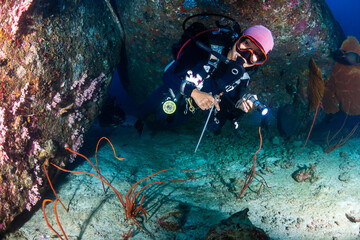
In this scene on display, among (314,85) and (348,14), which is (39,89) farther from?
(348,14)

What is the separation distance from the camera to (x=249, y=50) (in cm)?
315

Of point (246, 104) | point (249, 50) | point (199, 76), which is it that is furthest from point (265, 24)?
point (246, 104)

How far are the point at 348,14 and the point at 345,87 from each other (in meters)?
38.8

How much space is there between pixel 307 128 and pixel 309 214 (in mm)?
4690

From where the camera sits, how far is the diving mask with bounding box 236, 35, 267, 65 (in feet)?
10.4

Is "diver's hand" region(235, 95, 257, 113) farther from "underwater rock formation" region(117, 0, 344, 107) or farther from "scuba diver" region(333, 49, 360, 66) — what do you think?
"scuba diver" region(333, 49, 360, 66)

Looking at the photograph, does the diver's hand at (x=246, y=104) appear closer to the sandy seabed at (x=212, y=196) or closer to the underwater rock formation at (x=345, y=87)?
the sandy seabed at (x=212, y=196)

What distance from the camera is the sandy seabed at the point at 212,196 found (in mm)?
2486

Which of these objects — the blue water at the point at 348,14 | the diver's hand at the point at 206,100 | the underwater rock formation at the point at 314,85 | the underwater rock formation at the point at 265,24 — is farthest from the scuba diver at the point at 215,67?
the blue water at the point at 348,14

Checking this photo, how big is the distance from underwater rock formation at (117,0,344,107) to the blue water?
2488 centimetres

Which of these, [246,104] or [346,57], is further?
[346,57]

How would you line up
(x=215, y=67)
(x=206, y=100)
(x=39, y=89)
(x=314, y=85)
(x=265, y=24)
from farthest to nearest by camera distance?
(x=314, y=85), (x=265, y=24), (x=215, y=67), (x=206, y=100), (x=39, y=89)

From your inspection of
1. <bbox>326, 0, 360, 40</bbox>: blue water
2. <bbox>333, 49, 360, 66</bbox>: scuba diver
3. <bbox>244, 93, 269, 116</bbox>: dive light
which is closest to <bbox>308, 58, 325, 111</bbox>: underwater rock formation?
<bbox>333, 49, 360, 66</bbox>: scuba diver

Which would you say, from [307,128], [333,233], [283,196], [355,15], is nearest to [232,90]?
[283,196]
